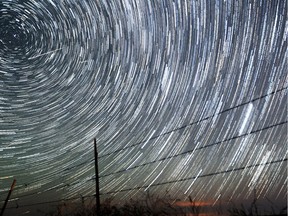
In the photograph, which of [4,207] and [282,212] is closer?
[282,212]

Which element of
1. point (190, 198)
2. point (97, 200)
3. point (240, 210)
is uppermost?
point (97, 200)

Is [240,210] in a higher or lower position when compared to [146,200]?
lower

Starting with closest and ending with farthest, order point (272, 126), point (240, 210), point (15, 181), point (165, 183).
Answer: point (272, 126)
point (240, 210)
point (165, 183)
point (15, 181)

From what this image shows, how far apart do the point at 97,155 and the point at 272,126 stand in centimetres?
1017

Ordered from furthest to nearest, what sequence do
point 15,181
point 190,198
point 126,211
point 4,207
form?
1. point 15,181
2. point 4,207
3. point 126,211
4. point 190,198

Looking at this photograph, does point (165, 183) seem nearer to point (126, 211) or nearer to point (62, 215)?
point (126, 211)

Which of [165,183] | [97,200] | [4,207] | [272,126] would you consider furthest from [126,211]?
[4,207]

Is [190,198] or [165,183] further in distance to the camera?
[165,183]

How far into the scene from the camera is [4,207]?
20703 millimetres

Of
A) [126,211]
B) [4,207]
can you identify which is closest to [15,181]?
[4,207]

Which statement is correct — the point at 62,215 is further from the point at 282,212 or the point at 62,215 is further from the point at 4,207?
the point at 282,212

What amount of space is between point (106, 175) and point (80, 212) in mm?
3364

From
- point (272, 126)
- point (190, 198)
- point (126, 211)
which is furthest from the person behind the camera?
point (126, 211)

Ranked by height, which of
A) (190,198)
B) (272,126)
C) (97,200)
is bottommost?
(190,198)
